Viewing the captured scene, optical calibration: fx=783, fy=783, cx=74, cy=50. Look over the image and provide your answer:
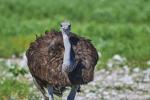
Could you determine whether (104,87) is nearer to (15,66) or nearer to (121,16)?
(15,66)

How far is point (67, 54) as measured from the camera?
1186 cm

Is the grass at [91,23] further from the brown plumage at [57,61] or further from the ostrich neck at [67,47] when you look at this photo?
the ostrich neck at [67,47]

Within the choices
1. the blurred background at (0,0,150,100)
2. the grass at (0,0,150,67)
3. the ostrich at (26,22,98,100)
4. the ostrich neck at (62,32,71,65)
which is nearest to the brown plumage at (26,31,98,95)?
the ostrich at (26,22,98,100)

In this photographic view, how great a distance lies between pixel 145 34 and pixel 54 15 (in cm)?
555

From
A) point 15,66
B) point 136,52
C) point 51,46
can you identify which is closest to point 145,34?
point 136,52

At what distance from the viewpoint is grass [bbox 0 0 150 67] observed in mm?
20992

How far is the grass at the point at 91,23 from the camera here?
2099 centimetres

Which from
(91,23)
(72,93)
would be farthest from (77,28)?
(72,93)

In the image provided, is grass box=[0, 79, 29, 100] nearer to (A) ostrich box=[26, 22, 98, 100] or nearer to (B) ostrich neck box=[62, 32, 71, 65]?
(A) ostrich box=[26, 22, 98, 100]

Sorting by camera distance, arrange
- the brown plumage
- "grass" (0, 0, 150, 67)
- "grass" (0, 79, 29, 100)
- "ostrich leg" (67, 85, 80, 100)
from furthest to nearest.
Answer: "grass" (0, 0, 150, 67), "grass" (0, 79, 29, 100), "ostrich leg" (67, 85, 80, 100), the brown plumage

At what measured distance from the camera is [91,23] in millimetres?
24688

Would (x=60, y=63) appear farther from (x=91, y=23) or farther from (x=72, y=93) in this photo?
(x=91, y=23)

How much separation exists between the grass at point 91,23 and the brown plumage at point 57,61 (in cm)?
617

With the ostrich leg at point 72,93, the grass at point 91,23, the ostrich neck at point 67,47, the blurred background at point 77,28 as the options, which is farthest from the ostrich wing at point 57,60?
the grass at point 91,23
